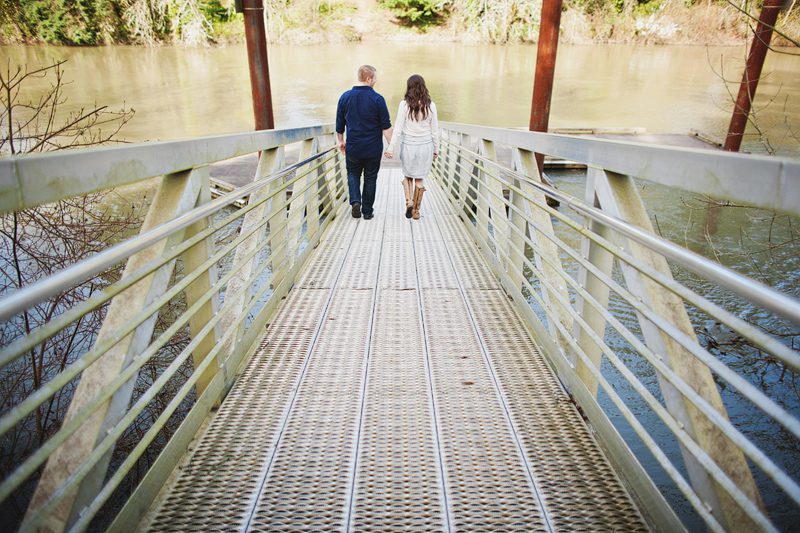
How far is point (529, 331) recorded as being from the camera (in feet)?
9.42

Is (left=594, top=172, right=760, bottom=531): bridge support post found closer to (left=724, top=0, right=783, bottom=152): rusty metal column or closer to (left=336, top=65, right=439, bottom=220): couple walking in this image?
(left=336, top=65, right=439, bottom=220): couple walking

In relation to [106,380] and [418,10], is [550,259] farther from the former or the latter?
[418,10]

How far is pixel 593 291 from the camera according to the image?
2.14 metres

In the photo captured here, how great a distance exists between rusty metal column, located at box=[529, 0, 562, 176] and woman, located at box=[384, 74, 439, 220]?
7.20 ft

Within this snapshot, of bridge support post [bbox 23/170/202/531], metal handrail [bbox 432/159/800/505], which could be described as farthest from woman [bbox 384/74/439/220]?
bridge support post [bbox 23/170/202/531]

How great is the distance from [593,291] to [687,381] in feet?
2.26

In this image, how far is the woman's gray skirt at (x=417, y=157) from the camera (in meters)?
5.29

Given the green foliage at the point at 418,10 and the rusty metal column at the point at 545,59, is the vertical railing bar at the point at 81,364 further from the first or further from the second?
the green foliage at the point at 418,10

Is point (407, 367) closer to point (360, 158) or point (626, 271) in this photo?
point (626, 271)

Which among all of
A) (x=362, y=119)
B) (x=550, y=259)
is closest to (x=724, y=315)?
(x=550, y=259)

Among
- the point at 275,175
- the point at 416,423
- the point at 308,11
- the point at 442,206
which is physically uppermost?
the point at 308,11

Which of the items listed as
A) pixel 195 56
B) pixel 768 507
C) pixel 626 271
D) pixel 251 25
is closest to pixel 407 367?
pixel 626 271

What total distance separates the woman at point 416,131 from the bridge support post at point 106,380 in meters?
3.37

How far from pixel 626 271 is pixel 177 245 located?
5.18 feet
